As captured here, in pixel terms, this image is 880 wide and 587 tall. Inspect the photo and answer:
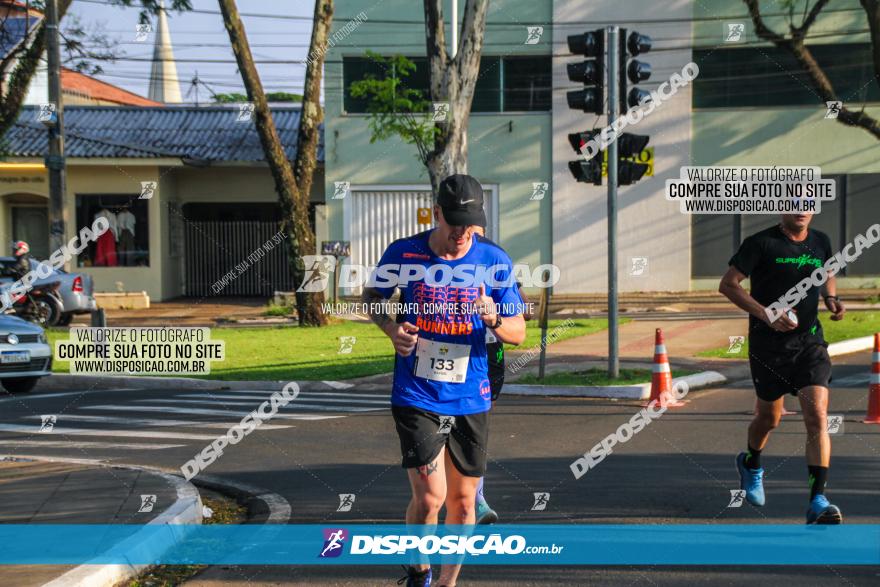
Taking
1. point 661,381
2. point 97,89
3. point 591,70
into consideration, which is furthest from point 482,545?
point 97,89

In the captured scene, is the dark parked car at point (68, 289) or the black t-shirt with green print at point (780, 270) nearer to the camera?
the black t-shirt with green print at point (780, 270)

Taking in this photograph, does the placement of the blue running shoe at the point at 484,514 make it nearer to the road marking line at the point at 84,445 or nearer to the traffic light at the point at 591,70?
the road marking line at the point at 84,445

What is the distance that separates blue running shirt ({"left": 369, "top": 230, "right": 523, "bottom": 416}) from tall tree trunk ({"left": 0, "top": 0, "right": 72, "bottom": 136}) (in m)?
20.7

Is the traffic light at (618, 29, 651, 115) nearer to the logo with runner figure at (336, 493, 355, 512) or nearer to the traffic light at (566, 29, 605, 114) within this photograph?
the traffic light at (566, 29, 605, 114)

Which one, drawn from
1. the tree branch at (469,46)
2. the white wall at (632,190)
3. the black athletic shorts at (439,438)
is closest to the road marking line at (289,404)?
the tree branch at (469,46)

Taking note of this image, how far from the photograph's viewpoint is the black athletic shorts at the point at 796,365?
710cm

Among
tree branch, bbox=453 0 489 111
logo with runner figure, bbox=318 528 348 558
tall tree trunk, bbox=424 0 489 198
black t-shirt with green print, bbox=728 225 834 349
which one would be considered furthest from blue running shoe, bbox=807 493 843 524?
tree branch, bbox=453 0 489 111

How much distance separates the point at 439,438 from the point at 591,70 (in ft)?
31.1

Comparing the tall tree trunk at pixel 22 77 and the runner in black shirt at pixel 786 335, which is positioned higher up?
the tall tree trunk at pixel 22 77

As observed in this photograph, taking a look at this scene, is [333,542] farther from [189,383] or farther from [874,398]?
[189,383]

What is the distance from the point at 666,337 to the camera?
2025 centimetres

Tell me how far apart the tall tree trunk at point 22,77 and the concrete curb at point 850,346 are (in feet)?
56.1

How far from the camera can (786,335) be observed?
23.6 ft

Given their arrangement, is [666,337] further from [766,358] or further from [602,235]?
[766,358]
